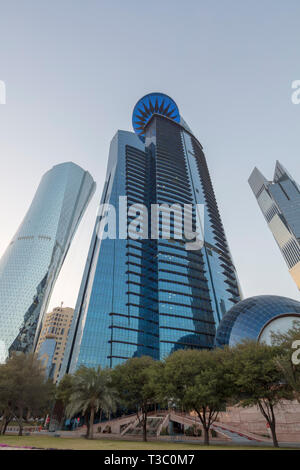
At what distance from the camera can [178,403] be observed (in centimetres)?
3488

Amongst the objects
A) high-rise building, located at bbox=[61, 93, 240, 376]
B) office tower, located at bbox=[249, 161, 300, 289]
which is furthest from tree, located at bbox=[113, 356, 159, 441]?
office tower, located at bbox=[249, 161, 300, 289]

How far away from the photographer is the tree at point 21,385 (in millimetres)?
41594

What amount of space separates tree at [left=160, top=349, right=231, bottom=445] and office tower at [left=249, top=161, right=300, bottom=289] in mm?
150794

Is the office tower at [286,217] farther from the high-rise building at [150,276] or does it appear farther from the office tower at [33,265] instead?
the office tower at [33,265]

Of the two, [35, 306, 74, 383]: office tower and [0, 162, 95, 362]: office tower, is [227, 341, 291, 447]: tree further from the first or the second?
[35, 306, 74, 383]: office tower

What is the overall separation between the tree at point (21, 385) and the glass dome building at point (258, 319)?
1747 inches

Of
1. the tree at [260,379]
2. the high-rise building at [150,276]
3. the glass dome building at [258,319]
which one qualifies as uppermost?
the high-rise building at [150,276]

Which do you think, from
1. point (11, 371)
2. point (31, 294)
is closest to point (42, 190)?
point (31, 294)

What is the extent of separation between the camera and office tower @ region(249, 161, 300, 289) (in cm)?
16800

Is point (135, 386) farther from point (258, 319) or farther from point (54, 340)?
point (54, 340)

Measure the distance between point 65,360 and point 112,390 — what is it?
63.5 meters

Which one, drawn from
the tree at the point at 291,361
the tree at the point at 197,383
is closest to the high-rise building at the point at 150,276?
the tree at the point at 197,383

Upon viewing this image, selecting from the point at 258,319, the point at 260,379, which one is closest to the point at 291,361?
the point at 260,379

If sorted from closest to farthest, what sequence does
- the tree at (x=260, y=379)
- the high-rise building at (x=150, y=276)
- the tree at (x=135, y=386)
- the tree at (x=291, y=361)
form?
1. the tree at (x=291, y=361)
2. the tree at (x=260, y=379)
3. the tree at (x=135, y=386)
4. the high-rise building at (x=150, y=276)
